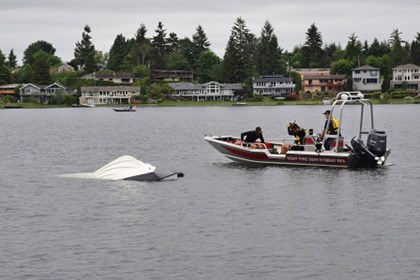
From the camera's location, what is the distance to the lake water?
2597 cm

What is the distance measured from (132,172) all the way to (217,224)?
13.1 metres

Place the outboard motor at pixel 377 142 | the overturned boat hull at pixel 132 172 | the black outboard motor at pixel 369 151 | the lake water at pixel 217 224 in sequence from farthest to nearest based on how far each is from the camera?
the black outboard motor at pixel 369 151 < the outboard motor at pixel 377 142 < the overturned boat hull at pixel 132 172 < the lake water at pixel 217 224

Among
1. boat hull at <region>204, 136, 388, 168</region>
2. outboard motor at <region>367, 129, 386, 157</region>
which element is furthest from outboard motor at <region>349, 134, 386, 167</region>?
boat hull at <region>204, 136, 388, 168</region>

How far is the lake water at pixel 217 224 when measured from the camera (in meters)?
26.0

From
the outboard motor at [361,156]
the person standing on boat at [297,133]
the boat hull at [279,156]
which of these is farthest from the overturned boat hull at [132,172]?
the outboard motor at [361,156]

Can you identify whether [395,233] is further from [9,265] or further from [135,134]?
[135,134]

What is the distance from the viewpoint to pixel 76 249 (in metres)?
28.5

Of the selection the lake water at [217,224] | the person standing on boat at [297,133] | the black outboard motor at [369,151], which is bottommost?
the lake water at [217,224]

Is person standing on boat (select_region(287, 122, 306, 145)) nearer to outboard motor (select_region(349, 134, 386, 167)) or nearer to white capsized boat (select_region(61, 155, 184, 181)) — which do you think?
outboard motor (select_region(349, 134, 386, 167))

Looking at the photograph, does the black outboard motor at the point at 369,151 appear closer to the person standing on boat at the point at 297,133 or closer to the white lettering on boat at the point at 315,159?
the white lettering on boat at the point at 315,159

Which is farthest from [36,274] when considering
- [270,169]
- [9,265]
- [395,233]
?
[270,169]

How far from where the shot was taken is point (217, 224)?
32.3 m

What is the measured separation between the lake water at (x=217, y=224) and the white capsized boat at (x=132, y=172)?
3.05 feet

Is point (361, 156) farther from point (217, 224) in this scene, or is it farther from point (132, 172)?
point (217, 224)
